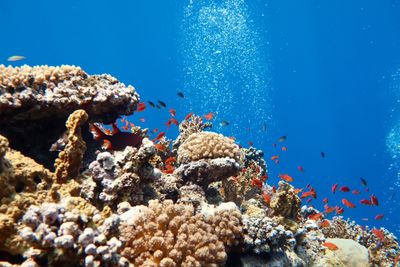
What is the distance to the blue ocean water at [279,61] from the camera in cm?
6700

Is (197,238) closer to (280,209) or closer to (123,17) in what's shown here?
(280,209)

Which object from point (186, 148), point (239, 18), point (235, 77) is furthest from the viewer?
point (235, 77)

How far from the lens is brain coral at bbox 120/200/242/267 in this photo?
128 inches

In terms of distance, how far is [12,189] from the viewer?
10.7 ft

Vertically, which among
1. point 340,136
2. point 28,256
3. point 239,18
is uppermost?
point 239,18

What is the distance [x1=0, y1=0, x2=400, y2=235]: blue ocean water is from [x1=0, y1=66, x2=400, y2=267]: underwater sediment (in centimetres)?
5409

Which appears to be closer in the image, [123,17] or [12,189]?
[12,189]

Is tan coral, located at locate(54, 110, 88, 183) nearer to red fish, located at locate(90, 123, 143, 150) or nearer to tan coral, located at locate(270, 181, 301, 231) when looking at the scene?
red fish, located at locate(90, 123, 143, 150)

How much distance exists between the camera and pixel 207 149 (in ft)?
20.6

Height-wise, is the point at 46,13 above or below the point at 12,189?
above

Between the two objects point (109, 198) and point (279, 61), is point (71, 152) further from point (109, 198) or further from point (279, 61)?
point (279, 61)

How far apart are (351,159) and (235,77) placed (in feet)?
116

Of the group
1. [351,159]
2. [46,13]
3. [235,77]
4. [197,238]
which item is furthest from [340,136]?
[197,238]

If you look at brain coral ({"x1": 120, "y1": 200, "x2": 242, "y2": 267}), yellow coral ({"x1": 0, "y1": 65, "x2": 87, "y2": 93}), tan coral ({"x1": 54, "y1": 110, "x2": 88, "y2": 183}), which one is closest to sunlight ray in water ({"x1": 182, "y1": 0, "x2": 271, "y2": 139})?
yellow coral ({"x1": 0, "y1": 65, "x2": 87, "y2": 93})
